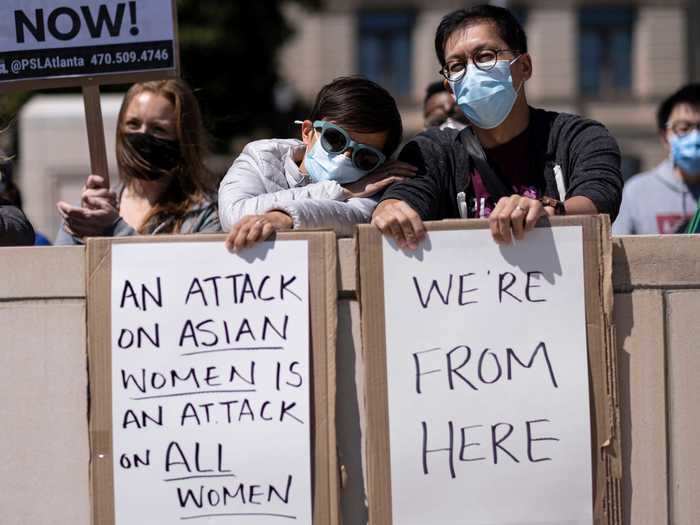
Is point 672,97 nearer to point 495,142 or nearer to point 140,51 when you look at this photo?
point 495,142

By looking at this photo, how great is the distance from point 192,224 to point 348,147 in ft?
2.61

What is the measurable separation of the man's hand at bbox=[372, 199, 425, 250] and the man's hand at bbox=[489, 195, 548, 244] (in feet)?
0.56

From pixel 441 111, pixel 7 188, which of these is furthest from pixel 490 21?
pixel 7 188

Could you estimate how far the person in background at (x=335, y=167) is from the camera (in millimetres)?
3043

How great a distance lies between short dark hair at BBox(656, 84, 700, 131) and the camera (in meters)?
4.88

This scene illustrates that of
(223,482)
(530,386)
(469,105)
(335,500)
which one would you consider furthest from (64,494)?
(469,105)

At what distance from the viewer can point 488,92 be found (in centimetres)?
305

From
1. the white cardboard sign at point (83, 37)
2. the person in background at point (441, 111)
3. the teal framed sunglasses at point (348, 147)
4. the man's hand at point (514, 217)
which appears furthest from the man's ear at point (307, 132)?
the person in background at point (441, 111)

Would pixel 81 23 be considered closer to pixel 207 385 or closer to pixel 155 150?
pixel 155 150

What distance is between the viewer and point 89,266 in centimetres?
284

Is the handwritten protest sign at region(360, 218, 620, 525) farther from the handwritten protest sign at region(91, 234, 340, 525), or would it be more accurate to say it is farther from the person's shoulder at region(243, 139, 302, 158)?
the person's shoulder at region(243, 139, 302, 158)

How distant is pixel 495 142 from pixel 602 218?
0.50m

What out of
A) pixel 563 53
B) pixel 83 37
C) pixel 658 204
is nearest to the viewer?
pixel 83 37

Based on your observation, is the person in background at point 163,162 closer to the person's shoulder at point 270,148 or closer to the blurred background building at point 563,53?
the person's shoulder at point 270,148
